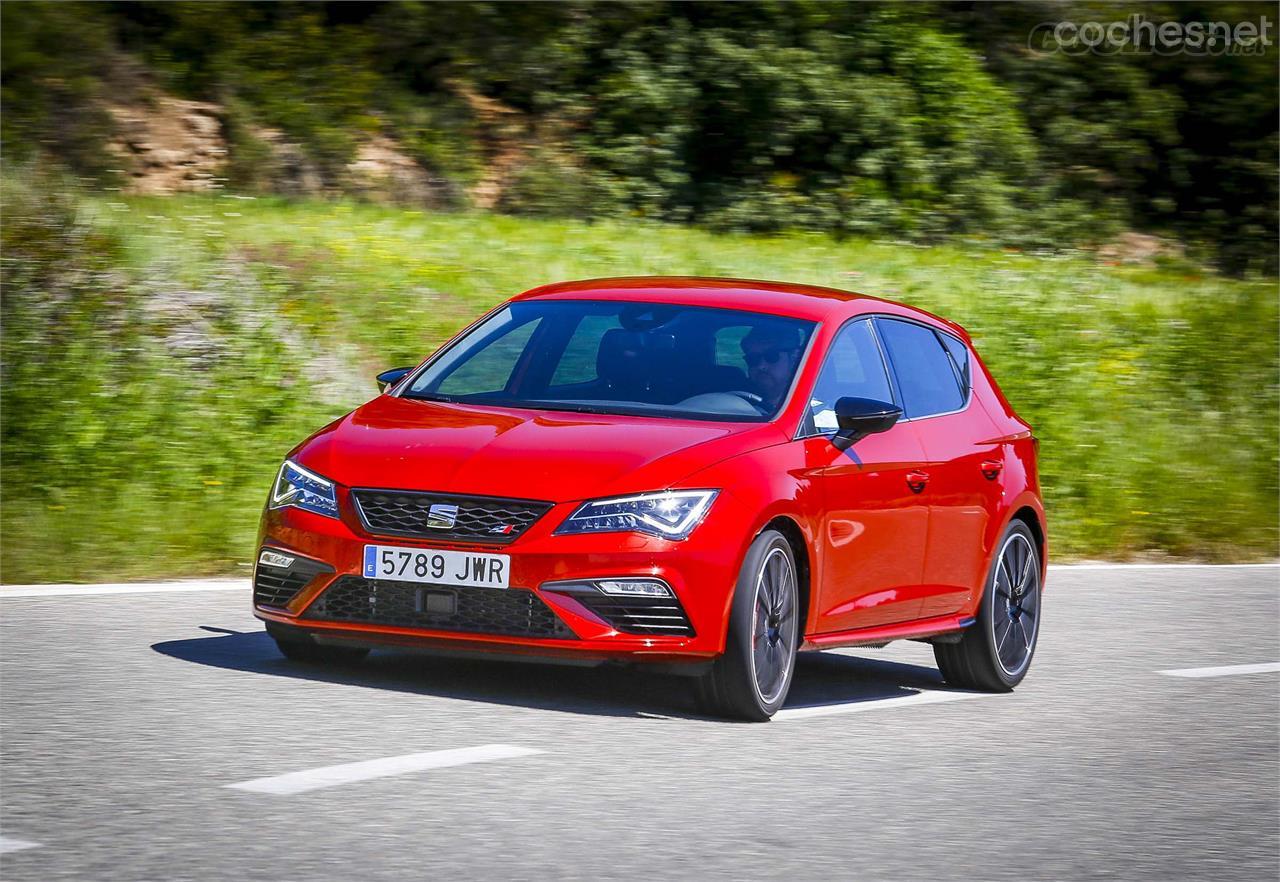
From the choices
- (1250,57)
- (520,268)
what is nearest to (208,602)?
(520,268)

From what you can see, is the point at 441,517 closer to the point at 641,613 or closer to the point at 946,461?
the point at 641,613

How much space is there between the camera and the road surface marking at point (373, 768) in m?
5.96

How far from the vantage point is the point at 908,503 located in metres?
8.46

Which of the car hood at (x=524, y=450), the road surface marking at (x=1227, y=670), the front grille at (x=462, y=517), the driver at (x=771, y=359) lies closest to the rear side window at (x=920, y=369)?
the driver at (x=771, y=359)

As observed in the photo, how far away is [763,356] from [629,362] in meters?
0.53

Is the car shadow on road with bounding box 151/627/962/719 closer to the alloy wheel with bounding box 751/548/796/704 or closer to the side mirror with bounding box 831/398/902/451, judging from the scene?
the alloy wheel with bounding box 751/548/796/704

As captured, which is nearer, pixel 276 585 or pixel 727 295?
pixel 276 585

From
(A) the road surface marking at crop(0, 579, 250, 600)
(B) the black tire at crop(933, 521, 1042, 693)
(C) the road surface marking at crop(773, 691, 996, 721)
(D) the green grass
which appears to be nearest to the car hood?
(C) the road surface marking at crop(773, 691, 996, 721)

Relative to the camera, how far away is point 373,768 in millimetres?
→ 6266

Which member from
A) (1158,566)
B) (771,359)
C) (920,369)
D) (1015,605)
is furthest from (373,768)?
(1158,566)

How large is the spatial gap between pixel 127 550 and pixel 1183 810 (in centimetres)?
610

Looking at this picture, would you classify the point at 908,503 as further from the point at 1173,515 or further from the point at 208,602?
the point at 1173,515

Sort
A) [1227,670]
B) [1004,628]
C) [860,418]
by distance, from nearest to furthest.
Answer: [860,418]
[1004,628]
[1227,670]

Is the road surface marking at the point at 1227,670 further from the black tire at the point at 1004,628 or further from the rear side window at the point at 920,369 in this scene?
the rear side window at the point at 920,369
